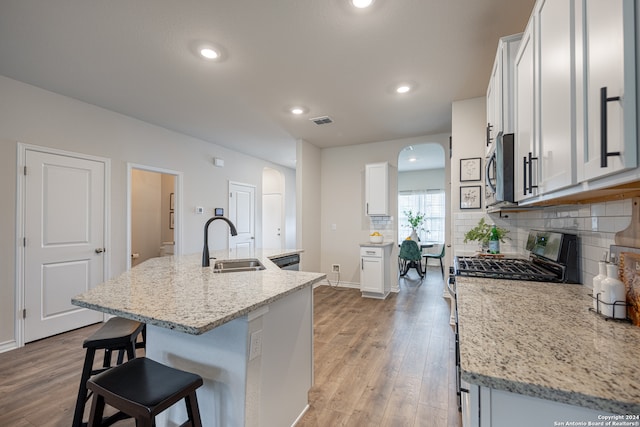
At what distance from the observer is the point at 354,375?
2.20m

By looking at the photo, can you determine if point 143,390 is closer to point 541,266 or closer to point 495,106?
point 541,266

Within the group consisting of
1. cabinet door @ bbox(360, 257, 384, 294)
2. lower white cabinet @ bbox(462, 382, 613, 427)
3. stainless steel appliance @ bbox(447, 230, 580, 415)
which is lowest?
cabinet door @ bbox(360, 257, 384, 294)

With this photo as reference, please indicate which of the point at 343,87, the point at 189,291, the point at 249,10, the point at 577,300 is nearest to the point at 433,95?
the point at 343,87

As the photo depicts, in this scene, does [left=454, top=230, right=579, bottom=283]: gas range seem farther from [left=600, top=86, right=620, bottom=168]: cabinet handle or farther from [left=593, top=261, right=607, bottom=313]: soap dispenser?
[left=600, top=86, right=620, bottom=168]: cabinet handle

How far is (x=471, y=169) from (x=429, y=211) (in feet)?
15.5

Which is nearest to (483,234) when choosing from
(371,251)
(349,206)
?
(371,251)

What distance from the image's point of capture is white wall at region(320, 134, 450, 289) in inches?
189

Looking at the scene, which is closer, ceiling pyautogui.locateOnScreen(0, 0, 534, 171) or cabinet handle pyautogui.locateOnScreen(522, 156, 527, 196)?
cabinet handle pyautogui.locateOnScreen(522, 156, 527, 196)

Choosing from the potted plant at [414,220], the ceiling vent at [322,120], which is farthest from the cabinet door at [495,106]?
the potted plant at [414,220]

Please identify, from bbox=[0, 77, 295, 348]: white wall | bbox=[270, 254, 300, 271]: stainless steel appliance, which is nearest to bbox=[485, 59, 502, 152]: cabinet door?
bbox=[270, 254, 300, 271]: stainless steel appliance

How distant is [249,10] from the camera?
1.83 m

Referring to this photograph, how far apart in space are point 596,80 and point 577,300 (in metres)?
0.92

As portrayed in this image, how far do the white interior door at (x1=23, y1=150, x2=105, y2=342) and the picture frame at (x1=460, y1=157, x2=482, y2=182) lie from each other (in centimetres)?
422

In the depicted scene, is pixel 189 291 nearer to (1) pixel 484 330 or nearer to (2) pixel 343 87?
(1) pixel 484 330
